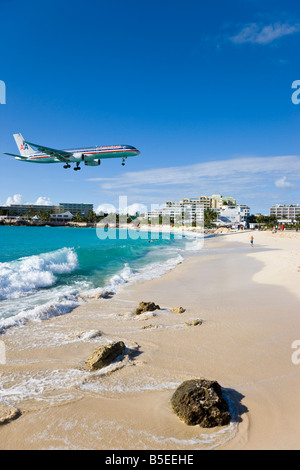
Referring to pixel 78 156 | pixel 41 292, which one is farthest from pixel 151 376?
pixel 78 156

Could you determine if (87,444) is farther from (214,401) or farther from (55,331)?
(55,331)

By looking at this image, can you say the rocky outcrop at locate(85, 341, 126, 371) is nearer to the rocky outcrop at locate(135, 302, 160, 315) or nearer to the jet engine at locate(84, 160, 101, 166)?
the rocky outcrop at locate(135, 302, 160, 315)

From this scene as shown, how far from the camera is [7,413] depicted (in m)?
5.64

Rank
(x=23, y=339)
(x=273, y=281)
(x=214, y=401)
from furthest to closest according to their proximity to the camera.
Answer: (x=273, y=281) < (x=23, y=339) < (x=214, y=401)

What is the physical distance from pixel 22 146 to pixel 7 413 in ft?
160

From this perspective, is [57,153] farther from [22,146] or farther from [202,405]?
[202,405]

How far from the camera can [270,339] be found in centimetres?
890

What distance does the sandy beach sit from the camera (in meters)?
4.97

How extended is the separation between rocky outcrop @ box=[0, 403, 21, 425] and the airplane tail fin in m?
41.7

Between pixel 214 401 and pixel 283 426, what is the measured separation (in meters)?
1.28

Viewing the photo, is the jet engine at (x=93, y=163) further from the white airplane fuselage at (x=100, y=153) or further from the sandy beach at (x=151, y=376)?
the sandy beach at (x=151, y=376)

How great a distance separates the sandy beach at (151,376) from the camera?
4.97 metres
